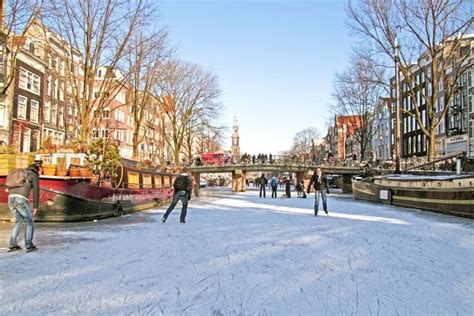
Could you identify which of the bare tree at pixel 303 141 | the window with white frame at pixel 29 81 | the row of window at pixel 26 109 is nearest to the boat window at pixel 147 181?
the row of window at pixel 26 109

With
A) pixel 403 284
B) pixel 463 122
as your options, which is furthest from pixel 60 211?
pixel 463 122

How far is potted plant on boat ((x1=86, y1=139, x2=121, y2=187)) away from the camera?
14422mm

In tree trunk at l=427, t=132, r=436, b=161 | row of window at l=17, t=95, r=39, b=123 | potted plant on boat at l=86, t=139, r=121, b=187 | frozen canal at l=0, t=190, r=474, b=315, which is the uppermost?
row of window at l=17, t=95, r=39, b=123

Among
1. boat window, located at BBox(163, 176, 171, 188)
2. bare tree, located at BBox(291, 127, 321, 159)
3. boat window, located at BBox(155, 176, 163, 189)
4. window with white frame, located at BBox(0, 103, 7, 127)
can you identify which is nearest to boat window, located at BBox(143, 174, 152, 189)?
boat window, located at BBox(155, 176, 163, 189)

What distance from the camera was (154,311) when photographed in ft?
14.0

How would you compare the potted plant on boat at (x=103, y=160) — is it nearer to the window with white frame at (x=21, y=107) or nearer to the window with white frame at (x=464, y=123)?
the window with white frame at (x=21, y=107)

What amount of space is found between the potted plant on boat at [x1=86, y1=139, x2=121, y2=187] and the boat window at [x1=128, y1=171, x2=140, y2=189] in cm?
237

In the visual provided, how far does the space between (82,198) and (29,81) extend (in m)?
31.0

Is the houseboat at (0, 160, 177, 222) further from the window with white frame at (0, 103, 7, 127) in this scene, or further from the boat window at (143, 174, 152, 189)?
the window with white frame at (0, 103, 7, 127)

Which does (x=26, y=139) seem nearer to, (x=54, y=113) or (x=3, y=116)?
(x=3, y=116)

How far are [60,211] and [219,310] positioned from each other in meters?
9.81

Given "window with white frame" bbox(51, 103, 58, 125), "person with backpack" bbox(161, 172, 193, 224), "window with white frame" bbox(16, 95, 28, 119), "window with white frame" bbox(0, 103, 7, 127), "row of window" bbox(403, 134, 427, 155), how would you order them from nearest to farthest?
"person with backpack" bbox(161, 172, 193, 224)
"window with white frame" bbox(0, 103, 7, 127)
"window with white frame" bbox(16, 95, 28, 119)
"window with white frame" bbox(51, 103, 58, 125)
"row of window" bbox(403, 134, 427, 155)

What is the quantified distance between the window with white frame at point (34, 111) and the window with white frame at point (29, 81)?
1.04 m

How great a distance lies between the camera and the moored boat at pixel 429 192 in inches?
577
